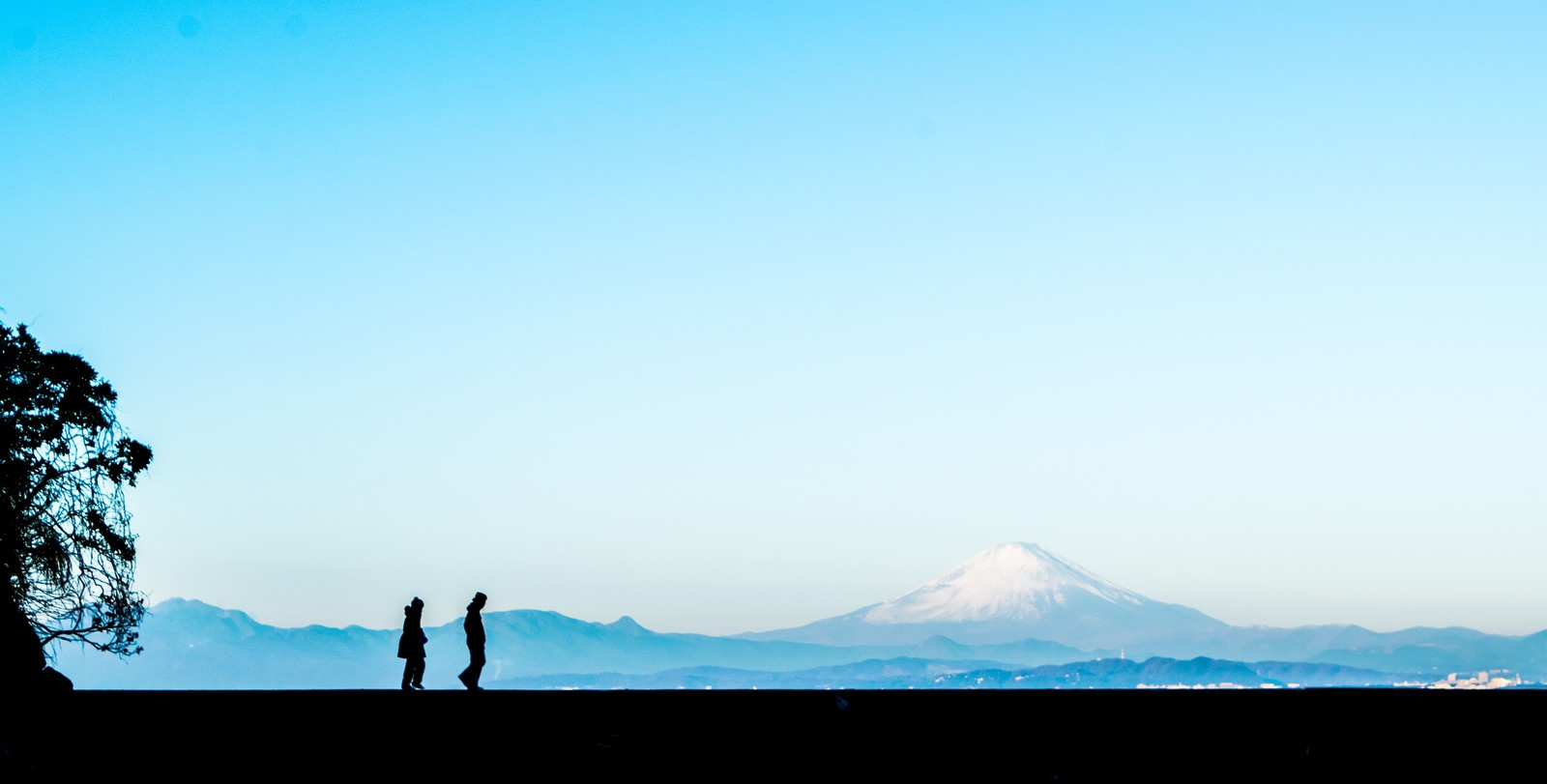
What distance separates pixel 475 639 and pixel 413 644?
1.02 metres

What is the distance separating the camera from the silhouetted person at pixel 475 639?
22.8 m

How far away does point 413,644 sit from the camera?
76.3 feet

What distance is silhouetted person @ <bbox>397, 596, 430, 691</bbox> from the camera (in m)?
23.1
